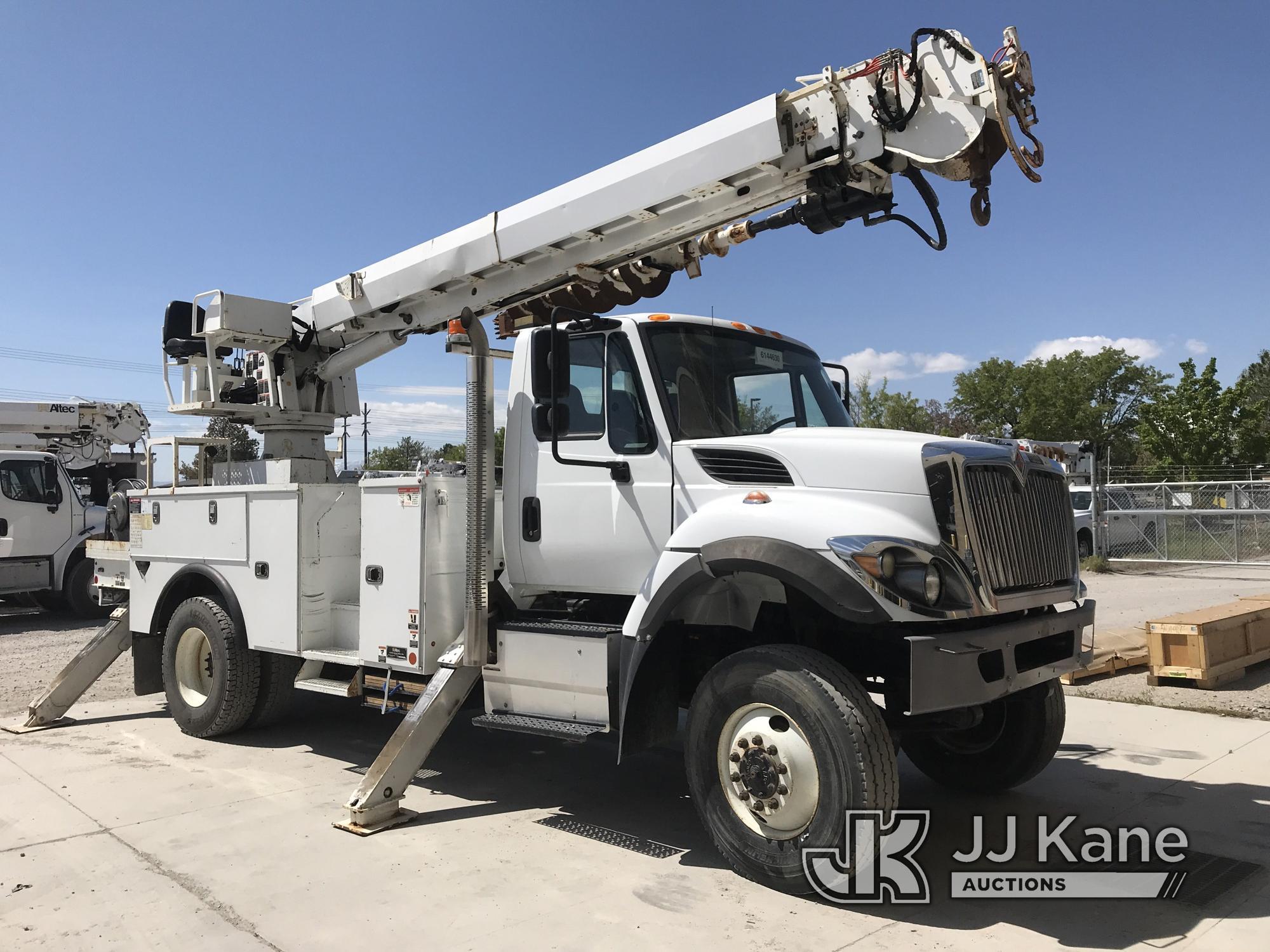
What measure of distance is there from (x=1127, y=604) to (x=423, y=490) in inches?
526

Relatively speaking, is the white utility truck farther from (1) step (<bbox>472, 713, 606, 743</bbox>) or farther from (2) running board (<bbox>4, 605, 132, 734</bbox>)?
(1) step (<bbox>472, 713, 606, 743</bbox>)

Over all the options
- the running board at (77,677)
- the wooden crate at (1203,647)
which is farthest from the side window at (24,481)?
the wooden crate at (1203,647)

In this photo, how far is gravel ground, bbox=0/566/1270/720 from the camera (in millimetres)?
8281

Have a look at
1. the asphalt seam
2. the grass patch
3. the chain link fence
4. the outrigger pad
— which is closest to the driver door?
the asphalt seam

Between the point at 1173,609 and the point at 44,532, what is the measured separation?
56.9 ft

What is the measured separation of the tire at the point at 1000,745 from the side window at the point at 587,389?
2823 mm

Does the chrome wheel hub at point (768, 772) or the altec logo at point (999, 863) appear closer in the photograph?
the altec logo at point (999, 863)

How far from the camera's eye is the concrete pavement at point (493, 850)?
3.94 m

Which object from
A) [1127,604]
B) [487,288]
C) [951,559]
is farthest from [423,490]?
[1127,604]

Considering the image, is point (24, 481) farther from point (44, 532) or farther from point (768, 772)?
point (768, 772)

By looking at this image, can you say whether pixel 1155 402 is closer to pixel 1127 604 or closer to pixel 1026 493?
pixel 1127 604

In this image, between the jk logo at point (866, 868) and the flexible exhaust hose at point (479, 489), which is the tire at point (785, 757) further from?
the flexible exhaust hose at point (479, 489)

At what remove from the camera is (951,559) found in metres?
4.19

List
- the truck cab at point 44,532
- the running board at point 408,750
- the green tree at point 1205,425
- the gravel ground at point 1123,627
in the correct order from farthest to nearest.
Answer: the green tree at point 1205,425 → the truck cab at point 44,532 → the gravel ground at point 1123,627 → the running board at point 408,750
